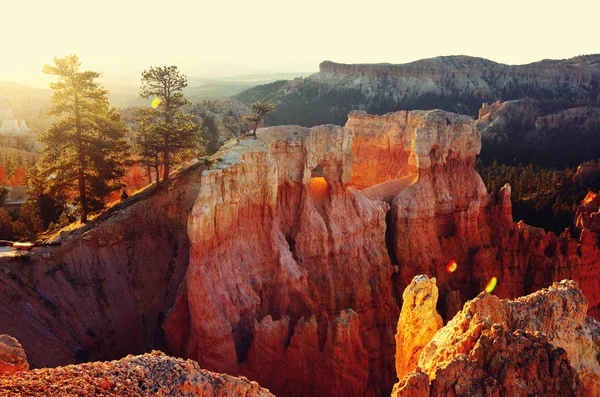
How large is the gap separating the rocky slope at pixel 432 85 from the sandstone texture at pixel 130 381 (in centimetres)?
9981

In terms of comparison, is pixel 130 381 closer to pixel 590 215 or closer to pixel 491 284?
pixel 491 284

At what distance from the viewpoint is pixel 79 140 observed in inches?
1041

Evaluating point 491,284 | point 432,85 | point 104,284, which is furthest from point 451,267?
point 432,85

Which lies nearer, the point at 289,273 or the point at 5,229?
the point at 289,273

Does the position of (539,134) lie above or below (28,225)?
above

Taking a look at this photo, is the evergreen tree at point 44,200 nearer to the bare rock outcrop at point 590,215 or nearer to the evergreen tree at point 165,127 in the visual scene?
the evergreen tree at point 165,127

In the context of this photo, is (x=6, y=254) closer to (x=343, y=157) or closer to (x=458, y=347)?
(x=343, y=157)

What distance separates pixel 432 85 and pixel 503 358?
11656 cm

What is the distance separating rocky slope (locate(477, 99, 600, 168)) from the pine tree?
188ft

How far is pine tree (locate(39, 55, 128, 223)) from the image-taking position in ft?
86.3

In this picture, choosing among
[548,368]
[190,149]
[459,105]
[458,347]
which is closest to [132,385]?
[458,347]

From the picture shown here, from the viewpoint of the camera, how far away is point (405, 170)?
32875 mm

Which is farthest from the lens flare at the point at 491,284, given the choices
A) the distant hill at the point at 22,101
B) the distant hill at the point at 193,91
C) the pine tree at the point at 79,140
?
the distant hill at the point at 193,91

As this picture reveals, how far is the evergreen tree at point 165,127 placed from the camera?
26.5 meters
